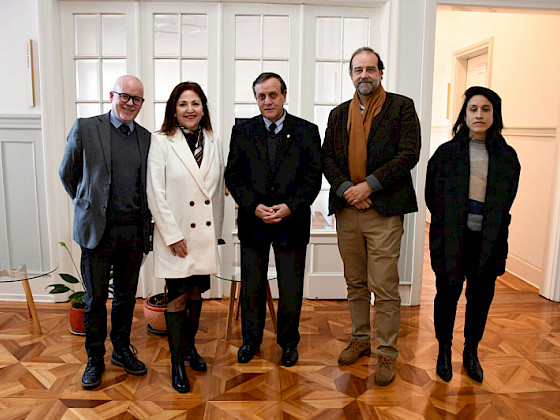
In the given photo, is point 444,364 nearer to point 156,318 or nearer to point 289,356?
point 289,356

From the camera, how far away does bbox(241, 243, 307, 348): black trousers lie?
2889 millimetres

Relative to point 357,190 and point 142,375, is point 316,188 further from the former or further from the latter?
point 142,375

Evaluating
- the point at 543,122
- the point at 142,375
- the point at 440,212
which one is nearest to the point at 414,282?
the point at 440,212

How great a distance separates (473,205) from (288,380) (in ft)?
4.44

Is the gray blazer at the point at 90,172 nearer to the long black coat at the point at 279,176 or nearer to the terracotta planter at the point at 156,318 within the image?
the long black coat at the point at 279,176

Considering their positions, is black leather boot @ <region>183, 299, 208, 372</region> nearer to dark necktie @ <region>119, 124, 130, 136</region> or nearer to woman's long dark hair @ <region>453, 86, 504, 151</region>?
dark necktie @ <region>119, 124, 130, 136</region>

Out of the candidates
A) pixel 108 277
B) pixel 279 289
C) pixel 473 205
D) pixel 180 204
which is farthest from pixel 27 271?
pixel 473 205

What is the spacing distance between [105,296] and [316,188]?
49.8 inches

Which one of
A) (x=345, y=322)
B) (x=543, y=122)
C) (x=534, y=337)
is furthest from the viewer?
(x=543, y=122)

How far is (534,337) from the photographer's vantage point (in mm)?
3436

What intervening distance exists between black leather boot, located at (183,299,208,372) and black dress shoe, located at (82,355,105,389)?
451 mm

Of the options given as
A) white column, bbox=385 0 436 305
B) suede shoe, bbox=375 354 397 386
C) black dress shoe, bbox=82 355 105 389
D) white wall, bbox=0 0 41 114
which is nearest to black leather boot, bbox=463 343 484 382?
suede shoe, bbox=375 354 397 386

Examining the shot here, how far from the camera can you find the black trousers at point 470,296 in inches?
107

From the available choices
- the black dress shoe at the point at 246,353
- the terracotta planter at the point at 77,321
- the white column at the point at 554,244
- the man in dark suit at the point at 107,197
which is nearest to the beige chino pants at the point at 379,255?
the black dress shoe at the point at 246,353
